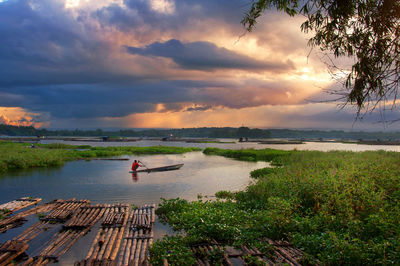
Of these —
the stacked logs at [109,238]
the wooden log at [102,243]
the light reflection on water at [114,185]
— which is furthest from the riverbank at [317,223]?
the light reflection on water at [114,185]

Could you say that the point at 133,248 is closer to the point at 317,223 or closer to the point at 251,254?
the point at 251,254

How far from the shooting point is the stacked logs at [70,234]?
8195mm

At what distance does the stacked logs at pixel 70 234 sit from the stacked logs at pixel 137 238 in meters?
1.60

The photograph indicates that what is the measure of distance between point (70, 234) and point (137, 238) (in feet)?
8.61

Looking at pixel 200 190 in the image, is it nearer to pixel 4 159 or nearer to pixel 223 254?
pixel 223 254

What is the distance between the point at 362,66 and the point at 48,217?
1283cm

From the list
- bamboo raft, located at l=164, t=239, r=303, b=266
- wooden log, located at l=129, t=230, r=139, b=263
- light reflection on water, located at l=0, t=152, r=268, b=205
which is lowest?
light reflection on water, located at l=0, t=152, r=268, b=205

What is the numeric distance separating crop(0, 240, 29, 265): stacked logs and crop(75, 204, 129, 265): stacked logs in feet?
6.39

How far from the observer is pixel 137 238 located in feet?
31.1

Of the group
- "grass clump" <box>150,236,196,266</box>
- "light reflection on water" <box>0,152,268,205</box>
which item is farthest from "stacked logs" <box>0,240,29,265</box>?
"light reflection on water" <box>0,152,268,205</box>

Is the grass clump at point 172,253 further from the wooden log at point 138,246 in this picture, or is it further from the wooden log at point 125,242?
the wooden log at point 125,242

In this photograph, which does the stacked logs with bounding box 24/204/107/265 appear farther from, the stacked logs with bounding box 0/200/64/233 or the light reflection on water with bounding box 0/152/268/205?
the light reflection on water with bounding box 0/152/268/205

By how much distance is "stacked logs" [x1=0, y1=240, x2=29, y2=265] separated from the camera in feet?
24.9

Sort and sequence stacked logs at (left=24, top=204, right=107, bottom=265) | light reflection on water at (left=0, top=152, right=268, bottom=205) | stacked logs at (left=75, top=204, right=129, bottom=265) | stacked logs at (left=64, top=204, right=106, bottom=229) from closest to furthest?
stacked logs at (left=75, top=204, right=129, bottom=265)
stacked logs at (left=24, top=204, right=107, bottom=265)
stacked logs at (left=64, top=204, right=106, bottom=229)
light reflection on water at (left=0, top=152, right=268, bottom=205)
